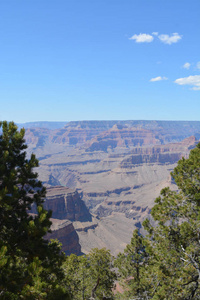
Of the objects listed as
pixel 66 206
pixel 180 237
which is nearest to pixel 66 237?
pixel 66 206

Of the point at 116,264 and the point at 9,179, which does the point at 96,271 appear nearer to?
the point at 116,264

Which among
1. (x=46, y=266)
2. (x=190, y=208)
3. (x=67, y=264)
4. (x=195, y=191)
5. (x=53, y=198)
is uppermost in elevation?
(x=195, y=191)

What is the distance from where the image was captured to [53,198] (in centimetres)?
17688

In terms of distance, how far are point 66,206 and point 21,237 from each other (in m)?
175

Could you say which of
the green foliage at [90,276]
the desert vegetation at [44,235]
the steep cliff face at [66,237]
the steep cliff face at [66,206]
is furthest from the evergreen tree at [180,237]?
the steep cliff face at [66,206]

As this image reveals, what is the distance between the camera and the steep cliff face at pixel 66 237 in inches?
4484

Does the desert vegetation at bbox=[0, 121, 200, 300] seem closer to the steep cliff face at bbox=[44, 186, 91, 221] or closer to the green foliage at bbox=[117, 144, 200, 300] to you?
the green foliage at bbox=[117, 144, 200, 300]

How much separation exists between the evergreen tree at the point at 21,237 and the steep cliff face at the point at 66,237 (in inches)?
4245

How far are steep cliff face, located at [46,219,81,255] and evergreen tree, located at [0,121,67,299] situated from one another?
10782cm

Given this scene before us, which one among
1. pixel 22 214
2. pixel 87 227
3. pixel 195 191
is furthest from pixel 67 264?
pixel 87 227

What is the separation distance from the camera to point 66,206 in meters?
180

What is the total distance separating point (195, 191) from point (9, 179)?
1123 centimetres

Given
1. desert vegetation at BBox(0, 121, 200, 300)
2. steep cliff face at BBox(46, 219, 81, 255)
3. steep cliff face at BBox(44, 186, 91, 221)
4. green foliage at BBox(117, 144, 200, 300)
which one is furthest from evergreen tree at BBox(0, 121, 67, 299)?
steep cliff face at BBox(44, 186, 91, 221)

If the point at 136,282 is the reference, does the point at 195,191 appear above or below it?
above
